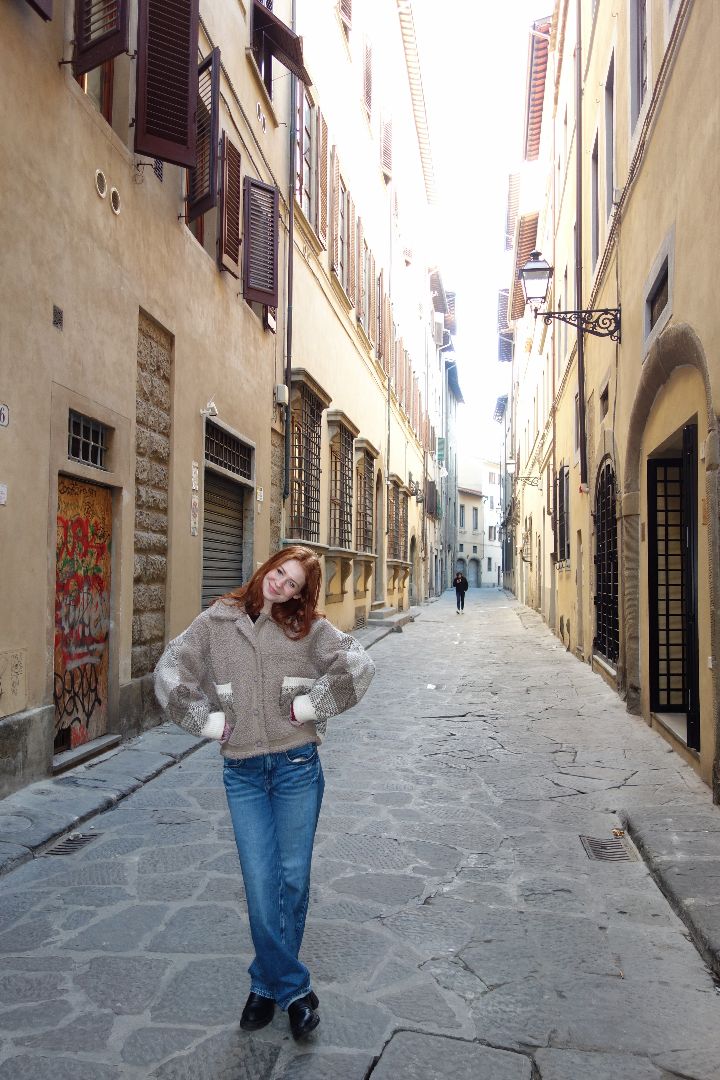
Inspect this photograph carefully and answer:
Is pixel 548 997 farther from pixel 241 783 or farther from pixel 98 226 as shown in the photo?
pixel 98 226

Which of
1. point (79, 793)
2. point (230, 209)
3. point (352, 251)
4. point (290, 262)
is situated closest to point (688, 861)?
point (79, 793)

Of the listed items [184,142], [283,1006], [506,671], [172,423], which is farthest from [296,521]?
[283,1006]

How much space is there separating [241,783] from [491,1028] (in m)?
1.11

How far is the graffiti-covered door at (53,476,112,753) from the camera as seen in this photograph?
6113 millimetres

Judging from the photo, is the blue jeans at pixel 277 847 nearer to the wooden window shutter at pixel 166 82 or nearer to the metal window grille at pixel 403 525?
the wooden window shutter at pixel 166 82

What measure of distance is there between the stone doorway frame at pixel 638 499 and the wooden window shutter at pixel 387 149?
626 inches

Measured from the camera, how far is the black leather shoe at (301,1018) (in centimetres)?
278

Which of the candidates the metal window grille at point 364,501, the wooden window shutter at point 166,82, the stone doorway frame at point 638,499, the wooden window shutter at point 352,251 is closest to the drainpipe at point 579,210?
the stone doorway frame at point 638,499

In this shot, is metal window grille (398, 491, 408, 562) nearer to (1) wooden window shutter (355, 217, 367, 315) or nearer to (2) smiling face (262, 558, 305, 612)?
(1) wooden window shutter (355, 217, 367, 315)

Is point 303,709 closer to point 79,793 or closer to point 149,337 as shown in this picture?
point 79,793

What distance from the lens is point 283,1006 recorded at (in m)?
2.84

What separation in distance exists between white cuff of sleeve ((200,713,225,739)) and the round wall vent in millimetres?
4948

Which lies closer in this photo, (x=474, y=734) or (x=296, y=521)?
(x=474, y=734)

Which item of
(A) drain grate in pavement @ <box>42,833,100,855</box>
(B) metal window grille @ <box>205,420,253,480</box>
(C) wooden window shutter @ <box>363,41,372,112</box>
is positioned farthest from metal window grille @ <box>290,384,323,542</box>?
(C) wooden window shutter @ <box>363,41,372,112</box>
